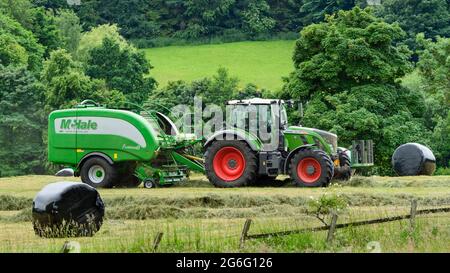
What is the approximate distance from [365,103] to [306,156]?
58.1 ft

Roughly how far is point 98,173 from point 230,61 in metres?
69.2

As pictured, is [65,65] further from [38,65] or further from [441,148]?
[441,148]

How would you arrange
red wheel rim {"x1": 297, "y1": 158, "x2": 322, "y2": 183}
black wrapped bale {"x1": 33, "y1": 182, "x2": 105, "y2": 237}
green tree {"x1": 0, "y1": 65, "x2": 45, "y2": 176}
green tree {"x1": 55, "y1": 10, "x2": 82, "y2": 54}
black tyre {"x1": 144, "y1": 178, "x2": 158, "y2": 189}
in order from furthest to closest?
green tree {"x1": 55, "y1": 10, "x2": 82, "y2": 54} < green tree {"x1": 0, "y1": 65, "x2": 45, "y2": 176} < black tyre {"x1": 144, "y1": 178, "x2": 158, "y2": 189} < red wheel rim {"x1": 297, "y1": 158, "x2": 322, "y2": 183} < black wrapped bale {"x1": 33, "y1": 182, "x2": 105, "y2": 237}

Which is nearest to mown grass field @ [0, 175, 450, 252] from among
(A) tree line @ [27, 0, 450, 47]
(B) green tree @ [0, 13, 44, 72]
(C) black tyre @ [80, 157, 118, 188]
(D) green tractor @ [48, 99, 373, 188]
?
(D) green tractor @ [48, 99, 373, 188]

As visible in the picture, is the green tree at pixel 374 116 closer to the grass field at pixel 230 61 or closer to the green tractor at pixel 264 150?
the green tractor at pixel 264 150

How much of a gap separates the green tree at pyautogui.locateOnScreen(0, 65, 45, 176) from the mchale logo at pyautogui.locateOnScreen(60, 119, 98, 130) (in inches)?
1300

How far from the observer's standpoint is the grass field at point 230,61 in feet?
318

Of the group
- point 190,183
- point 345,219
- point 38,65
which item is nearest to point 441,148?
point 38,65

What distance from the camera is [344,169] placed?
34094mm

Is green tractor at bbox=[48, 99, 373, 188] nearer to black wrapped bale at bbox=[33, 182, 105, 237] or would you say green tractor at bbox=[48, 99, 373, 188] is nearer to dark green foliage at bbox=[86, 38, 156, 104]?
black wrapped bale at bbox=[33, 182, 105, 237]

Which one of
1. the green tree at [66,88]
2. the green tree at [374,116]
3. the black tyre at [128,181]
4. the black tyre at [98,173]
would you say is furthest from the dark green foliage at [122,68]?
the black tyre at [98,173]

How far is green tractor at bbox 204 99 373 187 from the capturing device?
104 feet

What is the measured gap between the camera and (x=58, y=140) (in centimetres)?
3259

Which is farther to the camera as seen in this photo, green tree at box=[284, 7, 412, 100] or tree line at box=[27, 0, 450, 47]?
tree line at box=[27, 0, 450, 47]
